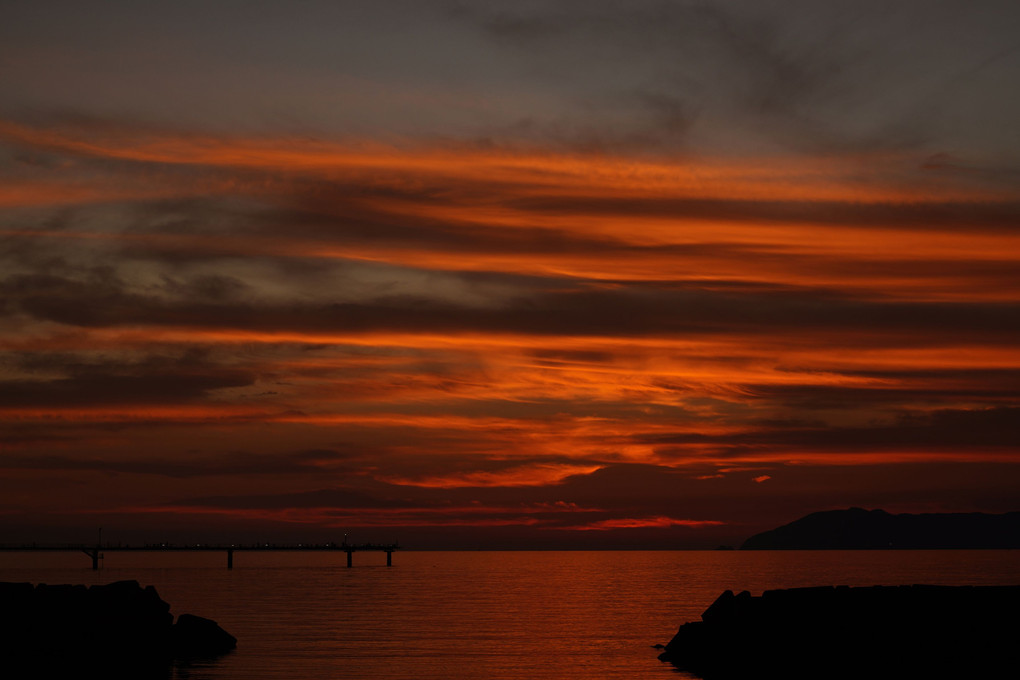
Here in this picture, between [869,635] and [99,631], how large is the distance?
45.0 meters

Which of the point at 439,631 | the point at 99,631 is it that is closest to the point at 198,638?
the point at 99,631

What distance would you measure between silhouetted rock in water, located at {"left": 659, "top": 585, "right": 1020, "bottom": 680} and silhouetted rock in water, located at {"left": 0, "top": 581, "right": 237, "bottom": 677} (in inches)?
1281

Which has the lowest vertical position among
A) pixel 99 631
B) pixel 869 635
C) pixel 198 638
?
pixel 869 635

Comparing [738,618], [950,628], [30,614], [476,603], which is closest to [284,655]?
[30,614]

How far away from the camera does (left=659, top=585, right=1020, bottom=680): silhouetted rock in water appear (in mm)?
55281

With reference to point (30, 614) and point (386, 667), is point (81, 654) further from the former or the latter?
point (386, 667)

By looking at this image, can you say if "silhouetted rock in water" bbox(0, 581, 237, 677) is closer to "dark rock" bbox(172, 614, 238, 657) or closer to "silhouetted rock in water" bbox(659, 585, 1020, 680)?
"dark rock" bbox(172, 614, 238, 657)

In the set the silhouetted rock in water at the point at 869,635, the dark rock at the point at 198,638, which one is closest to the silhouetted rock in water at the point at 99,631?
the dark rock at the point at 198,638

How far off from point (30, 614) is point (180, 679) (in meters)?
11.6

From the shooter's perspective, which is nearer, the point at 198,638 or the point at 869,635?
the point at 869,635

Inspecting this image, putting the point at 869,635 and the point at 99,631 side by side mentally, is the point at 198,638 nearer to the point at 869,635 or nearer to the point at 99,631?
the point at 99,631

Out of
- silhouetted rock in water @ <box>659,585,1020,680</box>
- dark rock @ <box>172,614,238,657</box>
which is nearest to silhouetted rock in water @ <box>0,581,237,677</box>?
dark rock @ <box>172,614,238,657</box>

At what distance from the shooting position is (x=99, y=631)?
67.6 m

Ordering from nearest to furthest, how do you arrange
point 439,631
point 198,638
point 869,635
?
point 869,635 → point 198,638 → point 439,631
